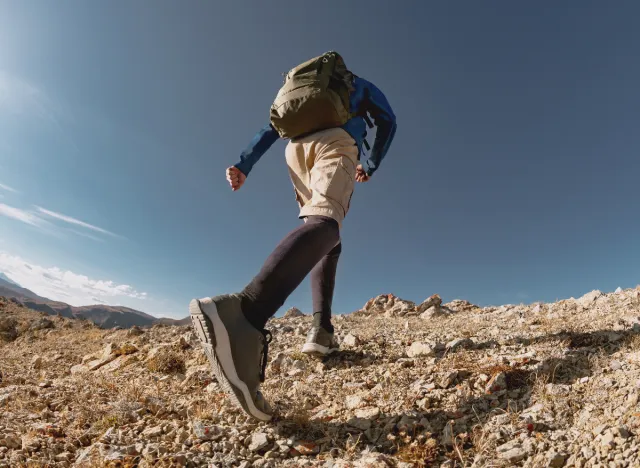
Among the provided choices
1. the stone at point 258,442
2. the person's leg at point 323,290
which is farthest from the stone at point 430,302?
the stone at point 258,442

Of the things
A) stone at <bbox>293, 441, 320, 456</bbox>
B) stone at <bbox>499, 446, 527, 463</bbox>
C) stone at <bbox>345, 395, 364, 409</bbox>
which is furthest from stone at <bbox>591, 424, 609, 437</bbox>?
stone at <bbox>293, 441, 320, 456</bbox>

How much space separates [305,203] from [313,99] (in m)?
0.91

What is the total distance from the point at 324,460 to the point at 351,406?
69 cm

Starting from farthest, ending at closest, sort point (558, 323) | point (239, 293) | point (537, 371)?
point (558, 323), point (537, 371), point (239, 293)

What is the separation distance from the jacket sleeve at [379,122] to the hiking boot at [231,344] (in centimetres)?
271

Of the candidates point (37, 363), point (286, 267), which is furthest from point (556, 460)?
point (37, 363)

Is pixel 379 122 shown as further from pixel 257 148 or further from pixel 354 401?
pixel 354 401

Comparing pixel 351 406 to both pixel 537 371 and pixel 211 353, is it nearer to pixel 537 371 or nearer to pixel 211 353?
pixel 211 353

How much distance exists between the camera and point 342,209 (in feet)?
8.61

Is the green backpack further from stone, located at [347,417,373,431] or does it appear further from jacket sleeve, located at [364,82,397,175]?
stone, located at [347,417,373,431]

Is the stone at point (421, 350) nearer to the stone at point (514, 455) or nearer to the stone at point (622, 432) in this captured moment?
the stone at point (514, 455)

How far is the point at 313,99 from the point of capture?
2.84 m

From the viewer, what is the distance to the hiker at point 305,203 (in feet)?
6.60

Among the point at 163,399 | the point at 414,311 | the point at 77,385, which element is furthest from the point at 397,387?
the point at 414,311
